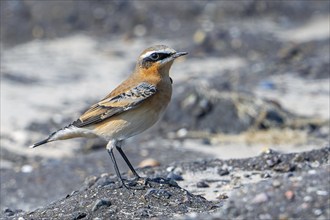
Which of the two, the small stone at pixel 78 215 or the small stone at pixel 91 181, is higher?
the small stone at pixel 91 181

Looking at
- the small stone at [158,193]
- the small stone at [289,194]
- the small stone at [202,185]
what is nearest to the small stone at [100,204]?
the small stone at [158,193]

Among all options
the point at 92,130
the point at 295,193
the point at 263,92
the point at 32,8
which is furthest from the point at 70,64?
the point at 295,193

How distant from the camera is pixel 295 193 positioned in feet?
21.5

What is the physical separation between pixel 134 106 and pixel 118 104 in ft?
0.72

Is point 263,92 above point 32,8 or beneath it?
beneath

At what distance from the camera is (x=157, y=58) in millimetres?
8938

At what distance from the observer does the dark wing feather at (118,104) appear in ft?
28.4

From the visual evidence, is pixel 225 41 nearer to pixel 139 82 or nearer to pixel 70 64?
pixel 70 64

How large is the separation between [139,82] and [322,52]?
9762mm

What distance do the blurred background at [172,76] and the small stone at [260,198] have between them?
4550mm

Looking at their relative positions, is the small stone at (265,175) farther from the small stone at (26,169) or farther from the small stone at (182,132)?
the small stone at (182,132)

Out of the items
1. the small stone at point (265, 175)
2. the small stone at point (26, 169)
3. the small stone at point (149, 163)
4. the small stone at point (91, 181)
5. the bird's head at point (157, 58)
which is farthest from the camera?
the small stone at point (26, 169)

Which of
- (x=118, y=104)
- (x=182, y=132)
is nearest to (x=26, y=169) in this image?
(x=182, y=132)

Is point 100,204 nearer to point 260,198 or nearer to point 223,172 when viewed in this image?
point 260,198
